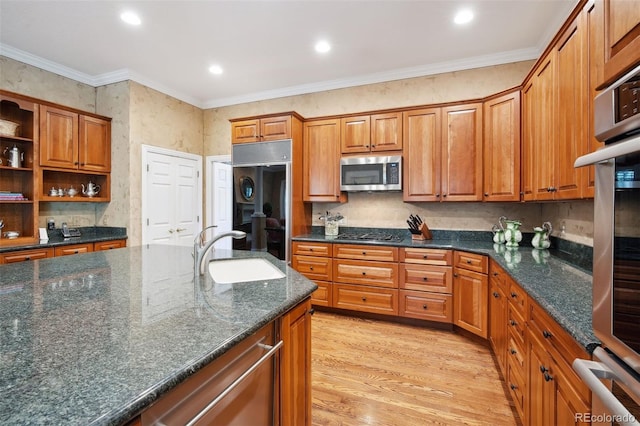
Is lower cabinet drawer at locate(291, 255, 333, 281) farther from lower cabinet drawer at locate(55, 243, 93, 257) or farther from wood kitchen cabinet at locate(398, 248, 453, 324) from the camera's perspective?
lower cabinet drawer at locate(55, 243, 93, 257)

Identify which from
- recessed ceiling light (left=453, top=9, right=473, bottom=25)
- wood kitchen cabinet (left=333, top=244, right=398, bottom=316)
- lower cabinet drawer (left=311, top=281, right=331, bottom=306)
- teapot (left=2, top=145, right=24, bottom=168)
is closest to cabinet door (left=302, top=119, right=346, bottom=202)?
wood kitchen cabinet (left=333, top=244, right=398, bottom=316)

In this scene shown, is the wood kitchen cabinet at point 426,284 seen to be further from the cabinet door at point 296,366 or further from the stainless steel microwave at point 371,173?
the cabinet door at point 296,366

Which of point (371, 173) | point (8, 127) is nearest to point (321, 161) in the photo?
point (371, 173)

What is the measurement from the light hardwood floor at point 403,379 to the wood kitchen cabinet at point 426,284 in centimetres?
20

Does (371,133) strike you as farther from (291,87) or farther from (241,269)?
(241,269)

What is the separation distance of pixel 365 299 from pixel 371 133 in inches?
75.2

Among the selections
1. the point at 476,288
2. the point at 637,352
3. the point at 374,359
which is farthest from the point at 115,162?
the point at 637,352

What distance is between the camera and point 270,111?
433 centimetres

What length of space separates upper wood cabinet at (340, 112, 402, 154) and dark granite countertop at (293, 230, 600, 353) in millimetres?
1114

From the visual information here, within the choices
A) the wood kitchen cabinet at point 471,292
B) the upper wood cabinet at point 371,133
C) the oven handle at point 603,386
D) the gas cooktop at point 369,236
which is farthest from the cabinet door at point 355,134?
the oven handle at point 603,386

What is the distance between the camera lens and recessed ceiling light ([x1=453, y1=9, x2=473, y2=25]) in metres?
2.52

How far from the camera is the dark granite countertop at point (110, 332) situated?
1.81ft

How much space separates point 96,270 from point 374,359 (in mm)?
2073

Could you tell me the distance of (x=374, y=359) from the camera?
2428 mm
